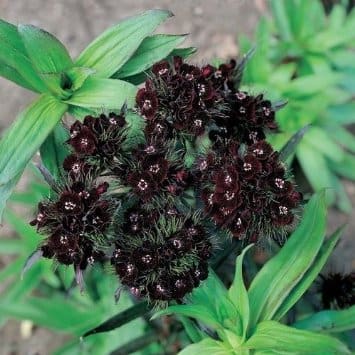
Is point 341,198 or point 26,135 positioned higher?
point 26,135

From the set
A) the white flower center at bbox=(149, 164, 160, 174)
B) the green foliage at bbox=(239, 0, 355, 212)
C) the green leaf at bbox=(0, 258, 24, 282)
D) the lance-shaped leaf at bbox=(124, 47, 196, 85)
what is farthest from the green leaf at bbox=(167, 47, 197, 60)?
the green leaf at bbox=(0, 258, 24, 282)

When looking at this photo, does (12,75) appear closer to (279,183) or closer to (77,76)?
(77,76)

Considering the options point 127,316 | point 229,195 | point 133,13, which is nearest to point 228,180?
point 229,195

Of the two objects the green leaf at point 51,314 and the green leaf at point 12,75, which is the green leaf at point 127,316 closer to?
the green leaf at point 12,75

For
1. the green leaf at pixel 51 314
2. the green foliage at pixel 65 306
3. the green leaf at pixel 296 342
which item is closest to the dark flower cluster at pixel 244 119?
the green leaf at pixel 296 342

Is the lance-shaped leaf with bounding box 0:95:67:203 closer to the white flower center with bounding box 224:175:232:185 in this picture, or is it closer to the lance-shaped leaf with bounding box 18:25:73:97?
the lance-shaped leaf with bounding box 18:25:73:97

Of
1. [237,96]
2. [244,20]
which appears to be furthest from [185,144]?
[244,20]

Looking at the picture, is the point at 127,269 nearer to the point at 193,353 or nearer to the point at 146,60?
the point at 193,353
